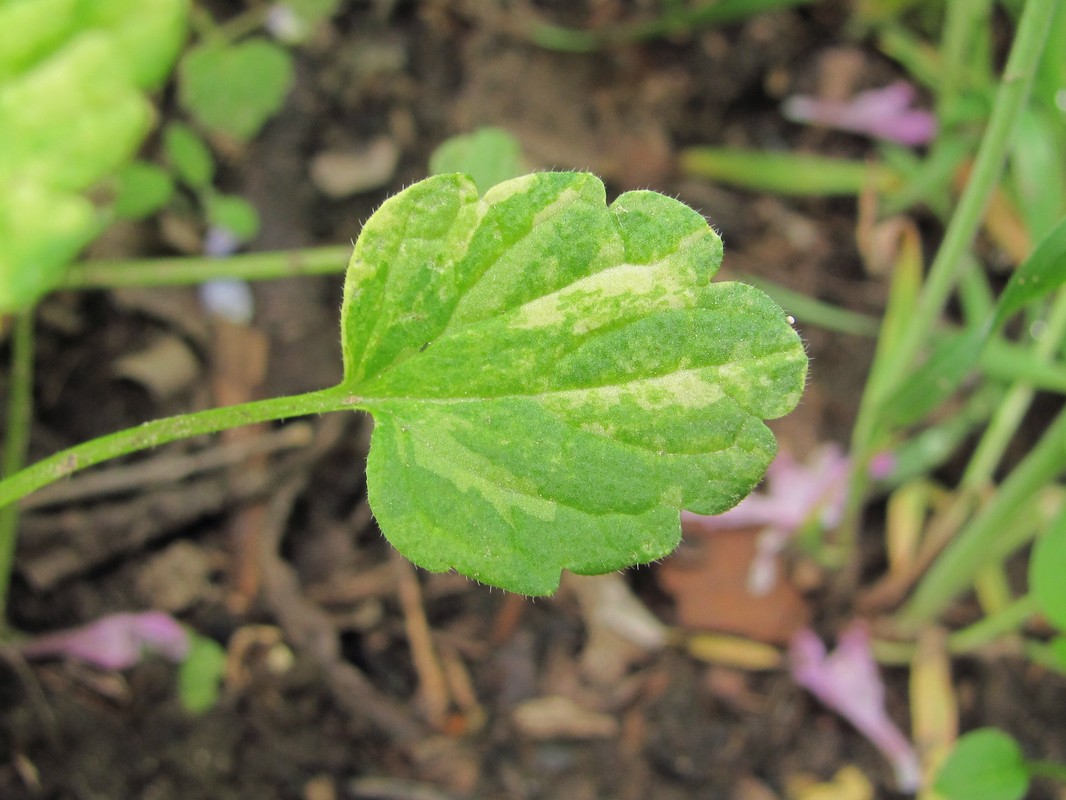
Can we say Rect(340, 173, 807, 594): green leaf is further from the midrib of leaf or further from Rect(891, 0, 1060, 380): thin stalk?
Rect(891, 0, 1060, 380): thin stalk

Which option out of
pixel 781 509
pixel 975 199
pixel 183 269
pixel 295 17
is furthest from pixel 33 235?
pixel 781 509

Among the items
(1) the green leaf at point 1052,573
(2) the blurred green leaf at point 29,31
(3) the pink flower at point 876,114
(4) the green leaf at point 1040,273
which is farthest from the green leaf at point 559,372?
(3) the pink flower at point 876,114

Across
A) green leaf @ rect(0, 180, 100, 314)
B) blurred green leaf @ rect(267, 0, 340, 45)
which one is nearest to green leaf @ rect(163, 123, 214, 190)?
blurred green leaf @ rect(267, 0, 340, 45)

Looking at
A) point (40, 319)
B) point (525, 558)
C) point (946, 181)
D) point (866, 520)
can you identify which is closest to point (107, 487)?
point (40, 319)

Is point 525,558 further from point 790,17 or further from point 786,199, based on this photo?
point 790,17

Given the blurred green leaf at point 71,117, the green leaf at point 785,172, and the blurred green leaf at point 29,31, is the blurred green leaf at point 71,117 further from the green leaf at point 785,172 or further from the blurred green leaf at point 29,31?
the green leaf at point 785,172

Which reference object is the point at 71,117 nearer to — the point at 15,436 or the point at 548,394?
the point at 15,436
